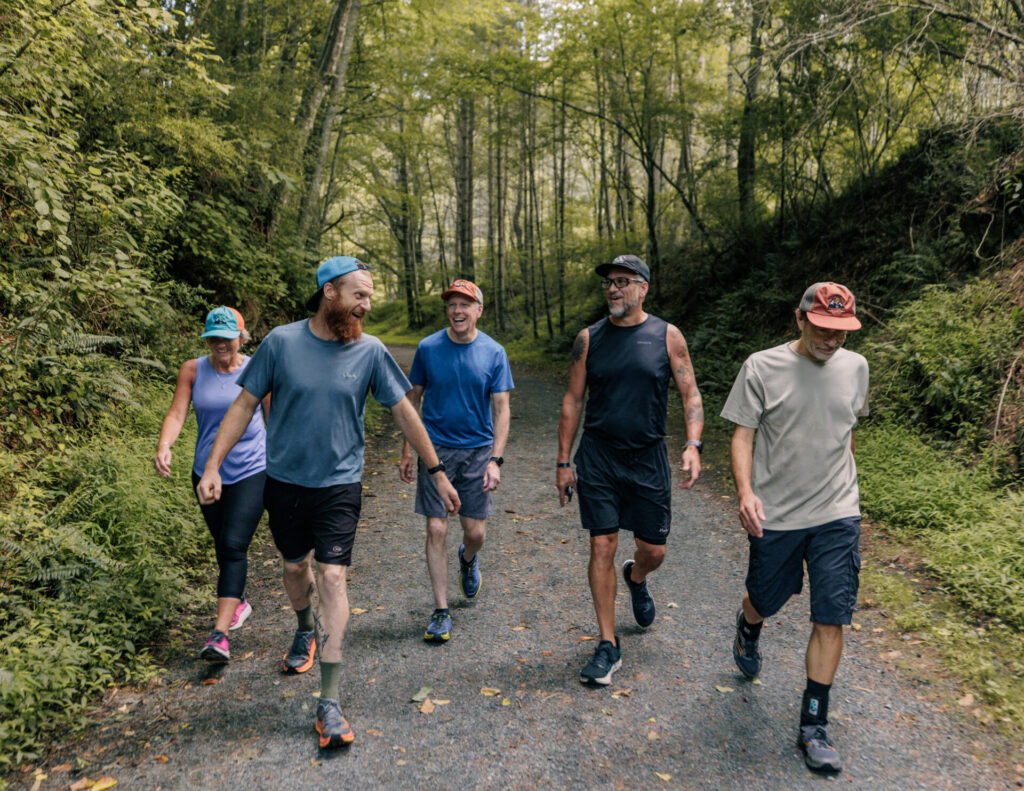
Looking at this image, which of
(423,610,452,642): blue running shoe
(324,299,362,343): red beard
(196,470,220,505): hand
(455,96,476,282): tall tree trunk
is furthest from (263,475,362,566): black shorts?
(455,96,476,282): tall tree trunk

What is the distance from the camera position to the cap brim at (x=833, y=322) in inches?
134

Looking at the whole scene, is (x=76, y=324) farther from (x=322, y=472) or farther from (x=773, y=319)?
(x=773, y=319)

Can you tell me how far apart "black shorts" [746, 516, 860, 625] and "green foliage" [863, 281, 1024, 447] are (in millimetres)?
4777

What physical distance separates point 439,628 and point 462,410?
58.3 inches

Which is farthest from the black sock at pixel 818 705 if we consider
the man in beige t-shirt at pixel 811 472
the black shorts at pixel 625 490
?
the black shorts at pixel 625 490

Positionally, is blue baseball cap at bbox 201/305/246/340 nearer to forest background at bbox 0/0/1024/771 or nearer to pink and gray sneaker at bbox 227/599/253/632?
forest background at bbox 0/0/1024/771

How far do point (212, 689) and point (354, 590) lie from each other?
5.41 ft

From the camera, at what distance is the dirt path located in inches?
126

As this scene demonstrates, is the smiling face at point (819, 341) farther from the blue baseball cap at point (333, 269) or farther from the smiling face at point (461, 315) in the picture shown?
the blue baseball cap at point (333, 269)

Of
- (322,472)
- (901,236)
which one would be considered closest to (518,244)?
(901,236)

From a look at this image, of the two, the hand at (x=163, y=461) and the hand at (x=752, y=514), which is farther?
the hand at (x=163, y=461)

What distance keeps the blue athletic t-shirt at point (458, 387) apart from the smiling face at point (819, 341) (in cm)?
197

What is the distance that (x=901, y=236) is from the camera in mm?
12312

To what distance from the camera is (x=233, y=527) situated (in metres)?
4.34
